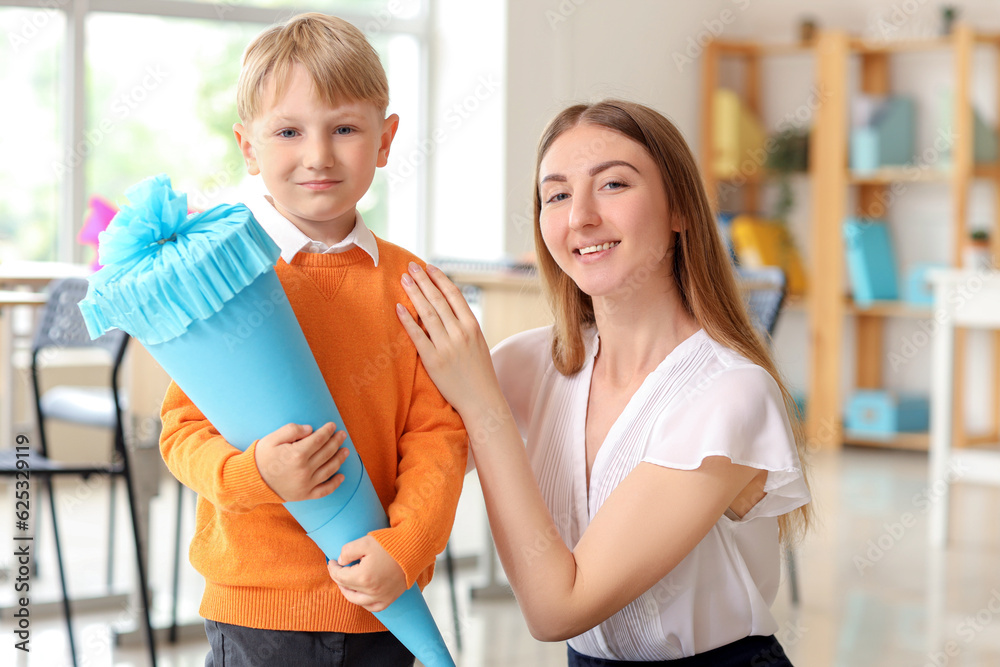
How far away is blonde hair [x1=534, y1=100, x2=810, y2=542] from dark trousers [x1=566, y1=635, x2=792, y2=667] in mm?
255

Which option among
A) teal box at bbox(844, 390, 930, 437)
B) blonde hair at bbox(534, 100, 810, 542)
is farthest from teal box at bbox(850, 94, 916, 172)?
blonde hair at bbox(534, 100, 810, 542)

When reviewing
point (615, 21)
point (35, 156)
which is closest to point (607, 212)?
point (35, 156)

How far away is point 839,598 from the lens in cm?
325

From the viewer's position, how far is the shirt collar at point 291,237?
3.84 ft

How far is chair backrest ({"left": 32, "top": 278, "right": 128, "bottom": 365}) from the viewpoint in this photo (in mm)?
2498

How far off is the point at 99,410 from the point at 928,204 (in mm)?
4506

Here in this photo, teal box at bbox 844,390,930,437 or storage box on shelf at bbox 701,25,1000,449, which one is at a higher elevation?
storage box on shelf at bbox 701,25,1000,449

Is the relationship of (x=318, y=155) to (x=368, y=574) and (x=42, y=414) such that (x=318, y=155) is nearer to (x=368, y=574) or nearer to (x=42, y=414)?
(x=368, y=574)

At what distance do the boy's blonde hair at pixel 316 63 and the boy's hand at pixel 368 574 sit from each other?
0.48 metres

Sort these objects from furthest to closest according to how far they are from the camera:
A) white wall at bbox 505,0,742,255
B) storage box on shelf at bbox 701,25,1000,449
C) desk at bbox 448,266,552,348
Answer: storage box on shelf at bbox 701,25,1000,449 < white wall at bbox 505,0,742,255 < desk at bbox 448,266,552,348
